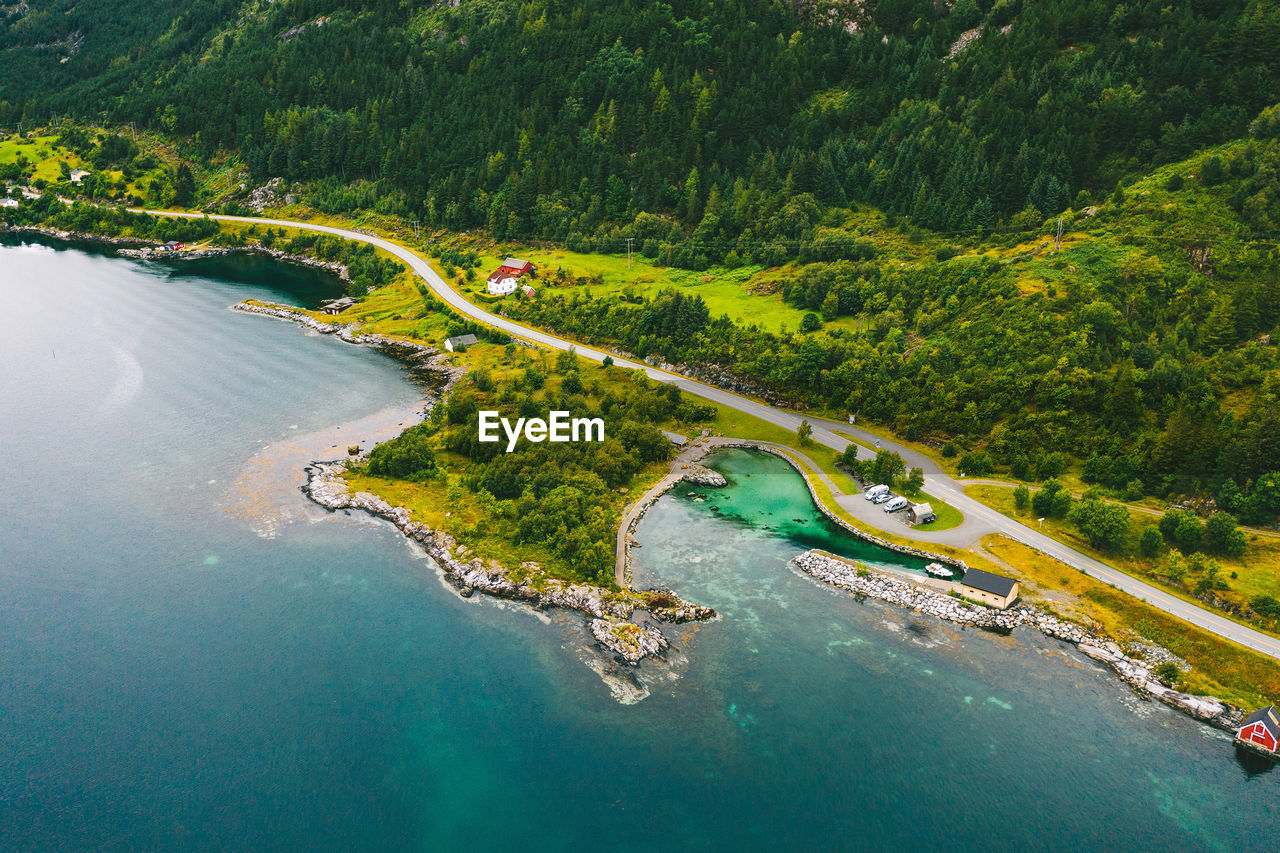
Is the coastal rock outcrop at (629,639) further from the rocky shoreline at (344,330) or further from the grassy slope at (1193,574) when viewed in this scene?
the rocky shoreline at (344,330)

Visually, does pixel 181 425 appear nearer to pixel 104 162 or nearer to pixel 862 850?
pixel 862 850

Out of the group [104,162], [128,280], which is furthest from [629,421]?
[104,162]

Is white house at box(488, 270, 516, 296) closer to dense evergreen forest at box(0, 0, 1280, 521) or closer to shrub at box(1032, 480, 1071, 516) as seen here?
dense evergreen forest at box(0, 0, 1280, 521)

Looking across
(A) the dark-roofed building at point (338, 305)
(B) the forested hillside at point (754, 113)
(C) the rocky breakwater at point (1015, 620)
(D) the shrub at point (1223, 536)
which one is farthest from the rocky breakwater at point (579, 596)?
(B) the forested hillside at point (754, 113)

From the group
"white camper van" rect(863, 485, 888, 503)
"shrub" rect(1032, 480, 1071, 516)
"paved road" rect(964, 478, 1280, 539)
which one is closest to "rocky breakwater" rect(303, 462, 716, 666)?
"white camper van" rect(863, 485, 888, 503)

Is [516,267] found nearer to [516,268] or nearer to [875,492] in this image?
[516,268]

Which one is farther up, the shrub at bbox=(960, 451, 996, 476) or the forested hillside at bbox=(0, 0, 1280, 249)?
the forested hillside at bbox=(0, 0, 1280, 249)
